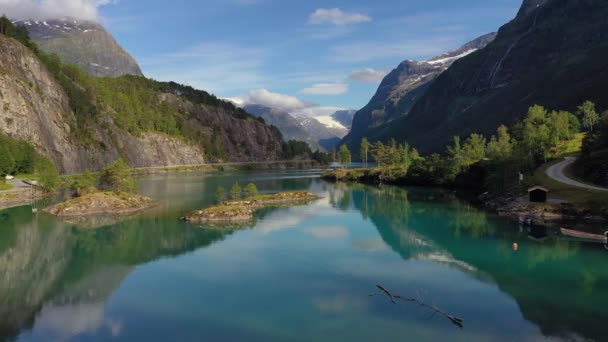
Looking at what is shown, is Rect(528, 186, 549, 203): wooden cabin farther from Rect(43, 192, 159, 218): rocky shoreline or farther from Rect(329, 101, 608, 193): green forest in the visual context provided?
Rect(43, 192, 159, 218): rocky shoreline

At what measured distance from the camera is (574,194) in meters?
78.9

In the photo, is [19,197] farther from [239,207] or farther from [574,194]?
[574,194]

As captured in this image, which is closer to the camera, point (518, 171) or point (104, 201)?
point (104, 201)

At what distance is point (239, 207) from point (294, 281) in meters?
39.7

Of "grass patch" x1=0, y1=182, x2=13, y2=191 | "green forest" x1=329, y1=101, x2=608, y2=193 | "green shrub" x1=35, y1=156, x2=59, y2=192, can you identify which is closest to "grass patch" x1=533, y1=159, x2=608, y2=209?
"green forest" x1=329, y1=101, x2=608, y2=193

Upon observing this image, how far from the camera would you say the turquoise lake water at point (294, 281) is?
3212 centimetres

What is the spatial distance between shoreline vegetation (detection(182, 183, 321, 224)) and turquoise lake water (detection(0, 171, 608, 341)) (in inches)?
161

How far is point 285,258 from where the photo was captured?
5325cm

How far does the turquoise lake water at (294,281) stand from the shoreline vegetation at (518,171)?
11.7 metres

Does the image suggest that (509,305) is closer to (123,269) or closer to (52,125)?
(123,269)

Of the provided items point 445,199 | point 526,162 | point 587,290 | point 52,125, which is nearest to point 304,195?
point 445,199

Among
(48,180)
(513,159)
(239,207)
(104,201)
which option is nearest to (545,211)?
(513,159)

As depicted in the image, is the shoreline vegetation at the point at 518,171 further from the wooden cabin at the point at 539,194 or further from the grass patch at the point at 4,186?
the grass patch at the point at 4,186

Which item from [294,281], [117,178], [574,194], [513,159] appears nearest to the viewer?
[294,281]
